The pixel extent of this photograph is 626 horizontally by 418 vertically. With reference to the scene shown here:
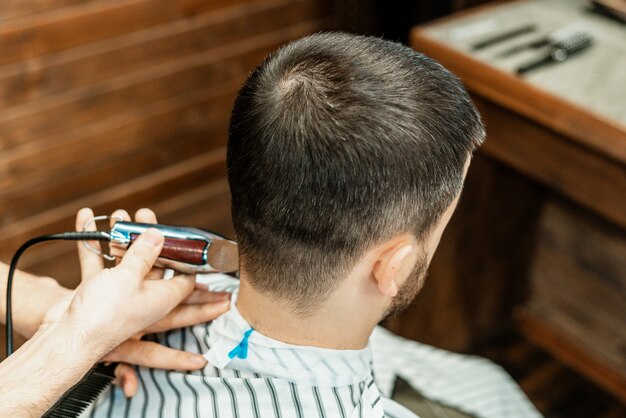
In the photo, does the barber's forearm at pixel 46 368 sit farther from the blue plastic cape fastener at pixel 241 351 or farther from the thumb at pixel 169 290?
the blue plastic cape fastener at pixel 241 351

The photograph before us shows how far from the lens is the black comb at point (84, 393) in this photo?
981 millimetres

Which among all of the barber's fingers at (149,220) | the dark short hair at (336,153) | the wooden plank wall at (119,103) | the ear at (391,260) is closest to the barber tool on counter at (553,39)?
the dark short hair at (336,153)

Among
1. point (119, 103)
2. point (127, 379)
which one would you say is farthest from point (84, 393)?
point (119, 103)

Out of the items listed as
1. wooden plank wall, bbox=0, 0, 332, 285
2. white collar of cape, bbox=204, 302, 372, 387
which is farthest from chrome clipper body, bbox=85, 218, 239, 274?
wooden plank wall, bbox=0, 0, 332, 285

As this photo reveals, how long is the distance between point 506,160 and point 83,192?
142cm

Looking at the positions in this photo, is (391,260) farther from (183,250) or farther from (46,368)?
(46,368)

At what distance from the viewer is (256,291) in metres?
1.04

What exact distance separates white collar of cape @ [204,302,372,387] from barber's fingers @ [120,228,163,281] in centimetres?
19

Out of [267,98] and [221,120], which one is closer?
[267,98]

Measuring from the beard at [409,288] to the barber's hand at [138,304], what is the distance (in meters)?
0.26

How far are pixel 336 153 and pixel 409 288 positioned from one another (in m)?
0.30

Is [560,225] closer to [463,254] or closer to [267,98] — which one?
[463,254]

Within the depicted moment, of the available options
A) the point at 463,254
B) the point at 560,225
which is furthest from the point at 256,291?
the point at 560,225

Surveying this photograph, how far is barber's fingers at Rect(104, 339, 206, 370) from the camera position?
Answer: 1068 mm
